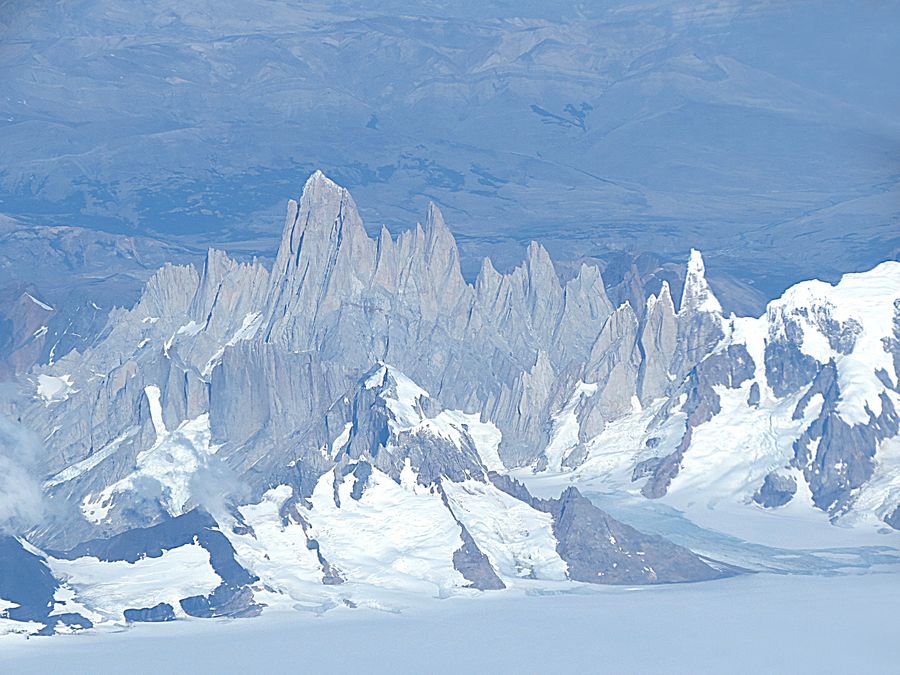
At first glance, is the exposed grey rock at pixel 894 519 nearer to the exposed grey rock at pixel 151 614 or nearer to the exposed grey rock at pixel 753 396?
the exposed grey rock at pixel 753 396

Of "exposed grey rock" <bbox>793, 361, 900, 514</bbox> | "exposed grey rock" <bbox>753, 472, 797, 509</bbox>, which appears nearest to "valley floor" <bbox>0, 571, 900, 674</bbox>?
"exposed grey rock" <bbox>793, 361, 900, 514</bbox>

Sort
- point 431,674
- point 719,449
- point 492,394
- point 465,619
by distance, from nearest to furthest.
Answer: point 431,674 → point 465,619 → point 719,449 → point 492,394

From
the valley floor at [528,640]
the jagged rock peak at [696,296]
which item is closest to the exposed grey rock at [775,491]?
the valley floor at [528,640]

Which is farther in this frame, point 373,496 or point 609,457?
point 609,457

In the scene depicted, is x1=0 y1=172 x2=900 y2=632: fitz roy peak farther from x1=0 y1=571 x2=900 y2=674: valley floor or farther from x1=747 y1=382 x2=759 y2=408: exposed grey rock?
x1=0 y1=571 x2=900 y2=674: valley floor

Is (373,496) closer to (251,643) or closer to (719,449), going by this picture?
(251,643)

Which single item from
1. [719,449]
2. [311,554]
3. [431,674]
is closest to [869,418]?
[719,449]

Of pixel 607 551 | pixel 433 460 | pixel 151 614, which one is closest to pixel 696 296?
pixel 607 551
